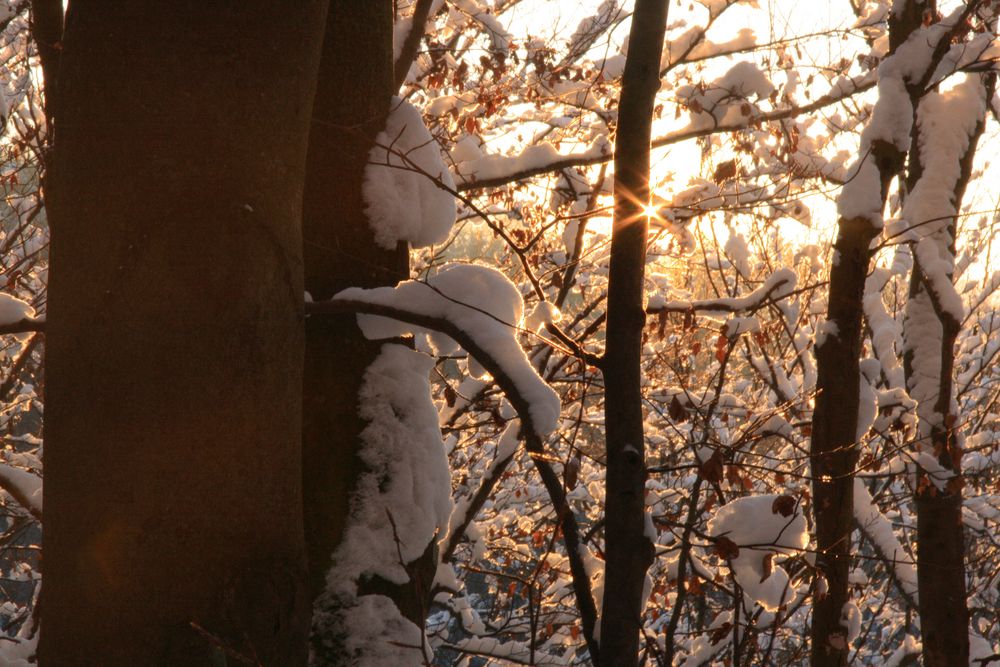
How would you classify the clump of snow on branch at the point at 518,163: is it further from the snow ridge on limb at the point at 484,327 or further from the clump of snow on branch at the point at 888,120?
the snow ridge on limb at the point at 484,327

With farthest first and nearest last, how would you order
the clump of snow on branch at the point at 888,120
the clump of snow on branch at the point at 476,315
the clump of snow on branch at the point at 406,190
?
the clump of snow on branch at the point at 888,120 → the clump of snow on branch at the point at 406,190 → the clump of snow on branch at the point at 476,315

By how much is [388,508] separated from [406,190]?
91cm

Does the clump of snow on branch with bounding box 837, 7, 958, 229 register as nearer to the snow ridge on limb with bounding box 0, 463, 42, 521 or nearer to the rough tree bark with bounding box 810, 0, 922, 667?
the rough tree bark with bounding box 810, 0, 922, 667

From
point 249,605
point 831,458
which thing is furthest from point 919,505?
point 249,605

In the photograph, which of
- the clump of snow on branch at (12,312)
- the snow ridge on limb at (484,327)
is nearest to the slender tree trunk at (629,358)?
the snow ridge on limb at (484,327)

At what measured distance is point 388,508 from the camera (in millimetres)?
2225

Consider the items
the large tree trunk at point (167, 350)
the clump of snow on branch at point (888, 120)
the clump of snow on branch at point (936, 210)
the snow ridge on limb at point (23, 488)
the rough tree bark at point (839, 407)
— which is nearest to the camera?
the large tree trunk at point (167, 350)

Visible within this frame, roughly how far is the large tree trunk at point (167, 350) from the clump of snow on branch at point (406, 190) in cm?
73

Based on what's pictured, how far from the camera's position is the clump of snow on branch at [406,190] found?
238 centimetres

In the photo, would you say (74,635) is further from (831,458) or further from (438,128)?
(438,128)

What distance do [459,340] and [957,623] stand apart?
393cm

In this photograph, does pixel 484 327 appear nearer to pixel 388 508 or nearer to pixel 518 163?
pixel 388 508

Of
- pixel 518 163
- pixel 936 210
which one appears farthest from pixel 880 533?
pixel 518 163

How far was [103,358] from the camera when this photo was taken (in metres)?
1.48
